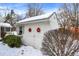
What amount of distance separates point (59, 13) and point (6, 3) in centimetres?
76

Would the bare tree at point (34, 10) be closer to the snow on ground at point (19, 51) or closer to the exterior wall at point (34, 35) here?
the exterior wall at point (34, 35)

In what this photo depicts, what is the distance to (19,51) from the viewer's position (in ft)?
8.66

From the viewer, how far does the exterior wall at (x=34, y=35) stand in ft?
8.58

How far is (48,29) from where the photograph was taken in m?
2.62

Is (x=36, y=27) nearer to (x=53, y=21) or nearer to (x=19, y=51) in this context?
(x=53, y=21)

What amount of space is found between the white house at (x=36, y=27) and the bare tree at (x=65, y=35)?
64 mm

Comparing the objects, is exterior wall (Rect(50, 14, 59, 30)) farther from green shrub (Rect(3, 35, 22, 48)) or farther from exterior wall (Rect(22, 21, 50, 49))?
green shrub (Rect(3, 35, 22, 48))

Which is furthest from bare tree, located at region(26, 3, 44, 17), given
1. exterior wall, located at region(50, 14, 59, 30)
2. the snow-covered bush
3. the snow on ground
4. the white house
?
the snow on ground

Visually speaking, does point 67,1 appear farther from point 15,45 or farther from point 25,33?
point 15,45

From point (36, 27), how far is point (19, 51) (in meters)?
0.42

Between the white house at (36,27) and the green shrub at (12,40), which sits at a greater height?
the white house at (36,27)

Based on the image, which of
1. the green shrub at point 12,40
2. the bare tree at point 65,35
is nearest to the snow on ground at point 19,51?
the green shrub at point 12,40

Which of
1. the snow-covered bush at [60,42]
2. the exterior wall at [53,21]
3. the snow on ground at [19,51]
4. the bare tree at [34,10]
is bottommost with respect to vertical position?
the snow on ground at [19,51]

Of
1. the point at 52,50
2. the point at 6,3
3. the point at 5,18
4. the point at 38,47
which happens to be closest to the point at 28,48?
the point at 38,47
